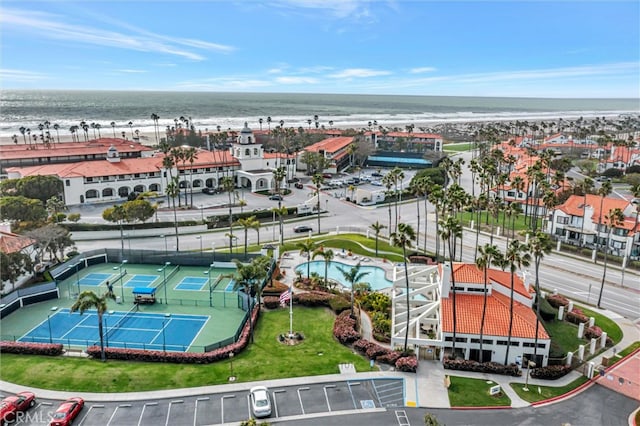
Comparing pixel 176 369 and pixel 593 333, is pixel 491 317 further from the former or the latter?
pixel 176 369

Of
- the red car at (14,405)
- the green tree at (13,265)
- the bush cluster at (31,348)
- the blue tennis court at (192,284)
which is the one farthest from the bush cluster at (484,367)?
the green tree at (13,265)

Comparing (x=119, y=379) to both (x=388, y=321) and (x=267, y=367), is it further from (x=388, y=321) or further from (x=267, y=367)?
(x=388, y=321)

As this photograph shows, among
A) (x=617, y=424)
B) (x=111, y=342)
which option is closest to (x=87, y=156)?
(x=111, y=342)

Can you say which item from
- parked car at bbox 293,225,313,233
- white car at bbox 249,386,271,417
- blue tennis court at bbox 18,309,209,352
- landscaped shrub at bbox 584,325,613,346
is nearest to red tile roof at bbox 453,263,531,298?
landscaped shrub at bbox 584,325,613,346

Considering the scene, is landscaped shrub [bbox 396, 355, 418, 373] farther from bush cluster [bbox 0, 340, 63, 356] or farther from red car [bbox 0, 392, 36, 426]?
bush cluster [bbox 0, 340, 63, 356]

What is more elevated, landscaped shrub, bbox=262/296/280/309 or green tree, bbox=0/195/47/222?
green tree, bbox=0/195/47/222

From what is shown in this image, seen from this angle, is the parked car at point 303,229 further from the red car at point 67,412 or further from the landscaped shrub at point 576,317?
the red car at point 67,412
